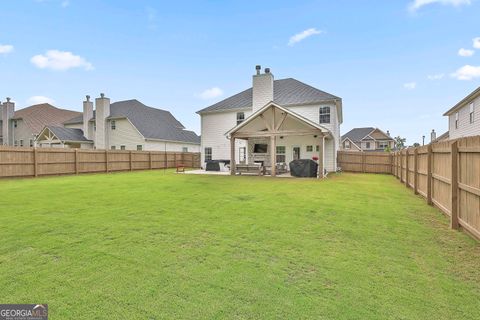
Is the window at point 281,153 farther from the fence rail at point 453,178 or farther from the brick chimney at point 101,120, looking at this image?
the brick chimney at point 101,120

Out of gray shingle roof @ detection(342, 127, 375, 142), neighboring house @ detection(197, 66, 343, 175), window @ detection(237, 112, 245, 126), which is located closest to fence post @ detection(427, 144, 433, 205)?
neighboring house @ detection(197, 66, 343, 175)

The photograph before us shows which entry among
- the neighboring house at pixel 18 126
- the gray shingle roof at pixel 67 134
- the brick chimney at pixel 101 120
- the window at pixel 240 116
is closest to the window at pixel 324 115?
the window at pixel 240 116

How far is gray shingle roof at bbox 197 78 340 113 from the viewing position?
68.0ft

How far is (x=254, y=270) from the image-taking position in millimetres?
3318

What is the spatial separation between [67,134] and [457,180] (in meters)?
33.9

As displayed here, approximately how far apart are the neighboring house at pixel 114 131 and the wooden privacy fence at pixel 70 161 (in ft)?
17.4

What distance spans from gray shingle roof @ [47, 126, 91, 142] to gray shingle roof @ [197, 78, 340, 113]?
16.1m

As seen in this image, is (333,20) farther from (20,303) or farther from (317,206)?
(20,303)

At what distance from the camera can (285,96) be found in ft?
72.8

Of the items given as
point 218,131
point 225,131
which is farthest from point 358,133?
point 218,131

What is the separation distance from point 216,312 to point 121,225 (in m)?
3.63

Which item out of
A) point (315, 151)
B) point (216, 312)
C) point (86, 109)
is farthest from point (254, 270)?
point (86, 109)

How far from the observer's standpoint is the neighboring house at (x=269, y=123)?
18922 mm

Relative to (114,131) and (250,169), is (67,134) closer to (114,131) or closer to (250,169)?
(114,131)
